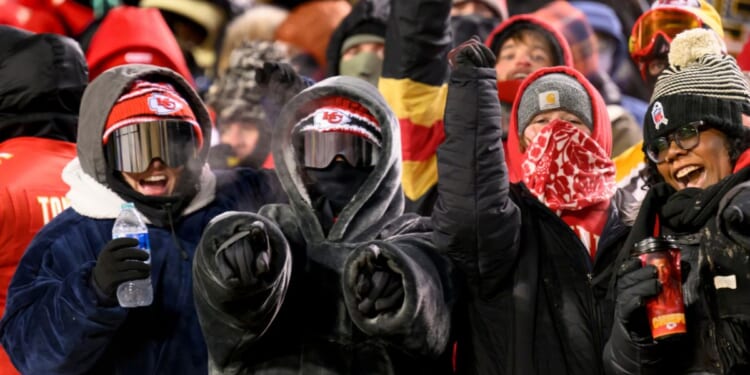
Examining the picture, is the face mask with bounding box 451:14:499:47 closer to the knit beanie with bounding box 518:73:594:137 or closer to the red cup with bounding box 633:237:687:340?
the knit beanie with bounding box 518:73:594:137

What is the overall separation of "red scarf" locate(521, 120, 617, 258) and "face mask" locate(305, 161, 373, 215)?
0.62 m

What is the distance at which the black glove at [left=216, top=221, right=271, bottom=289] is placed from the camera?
15.5 ft

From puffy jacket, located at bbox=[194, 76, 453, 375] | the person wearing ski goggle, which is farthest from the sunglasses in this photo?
the person wearing ski goggle

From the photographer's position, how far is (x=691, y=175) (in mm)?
4754

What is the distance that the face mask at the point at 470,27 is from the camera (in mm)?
7758

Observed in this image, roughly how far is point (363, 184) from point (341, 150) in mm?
165

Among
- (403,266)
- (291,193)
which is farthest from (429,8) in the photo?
(403,266)

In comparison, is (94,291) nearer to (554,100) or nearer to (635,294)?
(554,100)

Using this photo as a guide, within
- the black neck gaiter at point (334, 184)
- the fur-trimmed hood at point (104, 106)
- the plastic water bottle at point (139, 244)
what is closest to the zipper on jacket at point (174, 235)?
the plastic water bottle at point (139, 244)

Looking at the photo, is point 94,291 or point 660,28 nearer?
point 94,291

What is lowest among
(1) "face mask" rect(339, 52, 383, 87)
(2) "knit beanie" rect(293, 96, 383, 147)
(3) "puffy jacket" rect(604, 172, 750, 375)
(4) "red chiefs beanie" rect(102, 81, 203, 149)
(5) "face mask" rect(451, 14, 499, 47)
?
(3) "puffy jacket" rect(604, 172, 750, 375)

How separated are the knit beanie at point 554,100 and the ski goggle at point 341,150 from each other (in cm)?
72

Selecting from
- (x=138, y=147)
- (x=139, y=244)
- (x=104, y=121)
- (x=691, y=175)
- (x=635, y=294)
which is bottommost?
(x=635, y=294)

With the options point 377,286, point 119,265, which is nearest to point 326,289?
point 377,286
